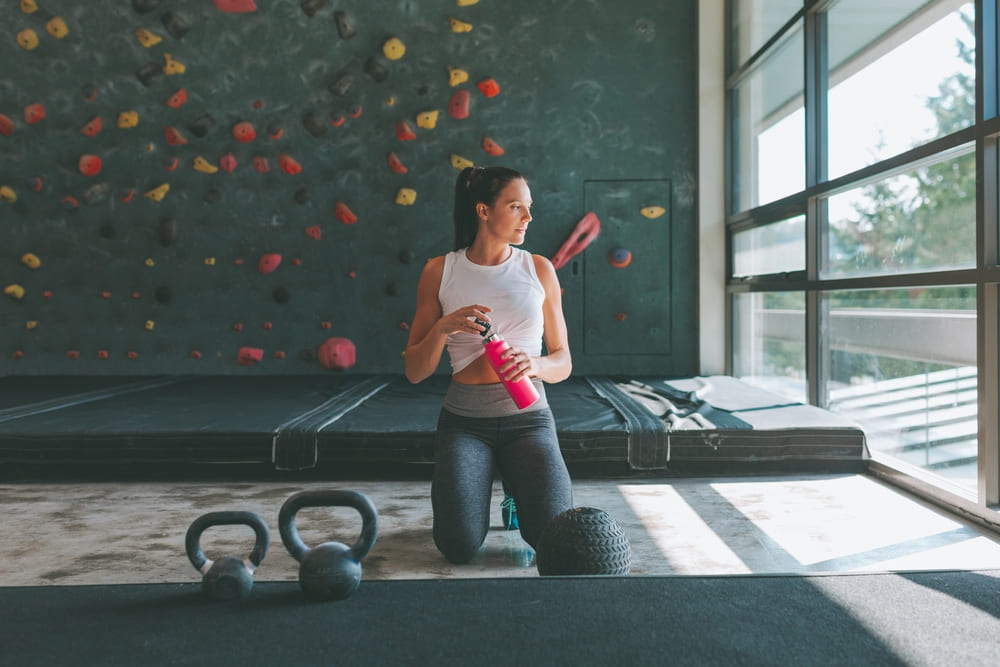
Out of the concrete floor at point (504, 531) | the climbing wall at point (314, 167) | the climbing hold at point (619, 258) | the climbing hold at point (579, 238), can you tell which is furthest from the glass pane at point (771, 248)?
the concrete floor at point (504, 531)

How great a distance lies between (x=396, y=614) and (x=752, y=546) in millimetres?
1628

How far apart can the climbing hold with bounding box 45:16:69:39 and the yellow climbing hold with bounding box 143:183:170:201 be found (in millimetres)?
1168

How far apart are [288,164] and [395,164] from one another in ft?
2.28

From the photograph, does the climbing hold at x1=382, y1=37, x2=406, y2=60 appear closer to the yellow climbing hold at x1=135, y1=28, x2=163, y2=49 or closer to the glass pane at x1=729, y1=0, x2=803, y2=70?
the yellow climbing hold at x1=135, y1=28, x2=163, y2=49

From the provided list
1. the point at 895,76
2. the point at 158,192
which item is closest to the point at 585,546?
the point at 895,76

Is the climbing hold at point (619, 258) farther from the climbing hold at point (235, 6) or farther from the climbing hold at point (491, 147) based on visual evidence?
the climbing hold at point (235, 6)

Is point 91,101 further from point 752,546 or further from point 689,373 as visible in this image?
point 752,546

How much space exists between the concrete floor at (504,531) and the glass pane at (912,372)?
251mm

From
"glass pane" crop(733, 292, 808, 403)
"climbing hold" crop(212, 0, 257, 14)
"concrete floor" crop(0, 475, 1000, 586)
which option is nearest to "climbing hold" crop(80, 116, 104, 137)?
"climbing hold" crop(212, 0, 257, 14)

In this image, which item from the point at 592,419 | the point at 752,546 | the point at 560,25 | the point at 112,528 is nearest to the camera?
the point at 752,546

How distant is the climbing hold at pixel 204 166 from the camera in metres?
5.19

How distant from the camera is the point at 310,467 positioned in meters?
3.22

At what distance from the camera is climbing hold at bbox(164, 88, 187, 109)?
5.18 meters

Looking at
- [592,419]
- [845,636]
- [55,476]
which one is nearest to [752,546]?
[592,419]
